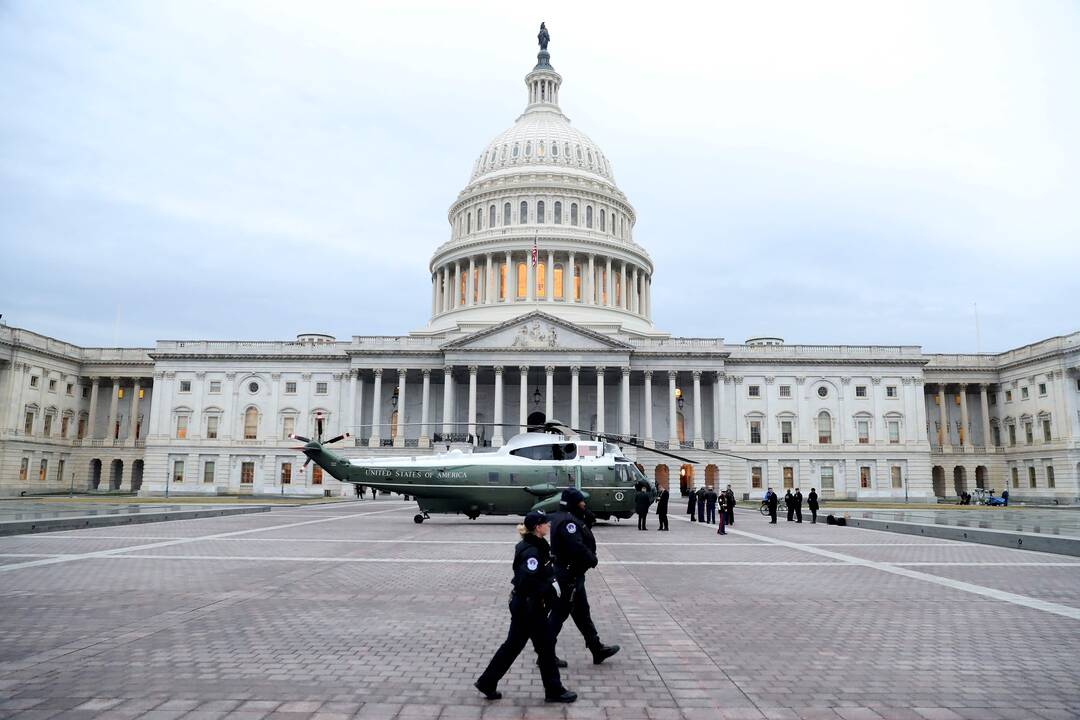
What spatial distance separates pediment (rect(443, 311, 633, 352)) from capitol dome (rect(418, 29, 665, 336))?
983 cm

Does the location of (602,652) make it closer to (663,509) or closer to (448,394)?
(663,509)

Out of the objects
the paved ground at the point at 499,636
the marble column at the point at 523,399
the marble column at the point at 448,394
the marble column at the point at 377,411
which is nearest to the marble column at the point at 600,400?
the marble column at the point at 523,399

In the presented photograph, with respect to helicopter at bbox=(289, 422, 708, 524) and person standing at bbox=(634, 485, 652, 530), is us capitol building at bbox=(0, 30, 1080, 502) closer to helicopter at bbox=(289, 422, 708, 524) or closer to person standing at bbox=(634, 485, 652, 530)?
helicopter at bbox=(289, 422, 708, 524)

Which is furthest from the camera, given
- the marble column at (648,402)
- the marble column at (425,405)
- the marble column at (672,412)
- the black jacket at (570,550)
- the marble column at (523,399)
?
the marble column at (648,402)

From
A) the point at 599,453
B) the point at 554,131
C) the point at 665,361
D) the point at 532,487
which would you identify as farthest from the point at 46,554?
the point at 554,131

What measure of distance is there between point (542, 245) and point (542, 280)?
4346 millimetres

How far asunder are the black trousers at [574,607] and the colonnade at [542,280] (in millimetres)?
79339

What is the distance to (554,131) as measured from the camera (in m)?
104

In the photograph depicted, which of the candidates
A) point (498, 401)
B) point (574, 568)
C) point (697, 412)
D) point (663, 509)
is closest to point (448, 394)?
point (498, 401)

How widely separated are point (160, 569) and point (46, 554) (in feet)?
14.7

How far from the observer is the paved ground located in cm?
737

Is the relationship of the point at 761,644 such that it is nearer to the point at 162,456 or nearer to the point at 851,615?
the point at 851,615

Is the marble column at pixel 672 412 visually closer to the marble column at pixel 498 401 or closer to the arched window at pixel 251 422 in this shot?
the marble column at pixel 498 401

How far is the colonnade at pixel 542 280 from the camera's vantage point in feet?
298
